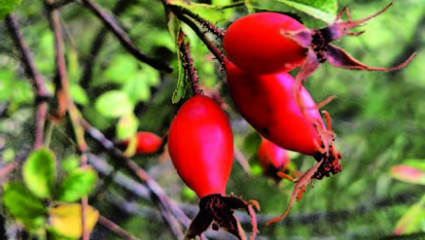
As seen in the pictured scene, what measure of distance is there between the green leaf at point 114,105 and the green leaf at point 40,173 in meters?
0.79

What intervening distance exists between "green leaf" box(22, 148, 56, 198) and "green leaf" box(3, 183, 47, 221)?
3 centimetres

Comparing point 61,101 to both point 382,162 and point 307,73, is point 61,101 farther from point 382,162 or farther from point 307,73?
point 382,162

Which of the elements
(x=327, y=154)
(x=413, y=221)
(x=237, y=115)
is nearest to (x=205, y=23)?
(x=327, y=154)

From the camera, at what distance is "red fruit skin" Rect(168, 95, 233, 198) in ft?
2.71

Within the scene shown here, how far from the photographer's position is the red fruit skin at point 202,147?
2.71 feet

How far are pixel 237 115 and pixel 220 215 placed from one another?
5.42 ft

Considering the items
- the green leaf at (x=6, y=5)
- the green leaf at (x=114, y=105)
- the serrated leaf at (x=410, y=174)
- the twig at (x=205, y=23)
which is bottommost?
the green leaf at (x=114, y=105)

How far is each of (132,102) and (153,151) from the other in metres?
0.22

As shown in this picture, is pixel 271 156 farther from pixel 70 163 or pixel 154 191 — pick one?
pixel 70 163

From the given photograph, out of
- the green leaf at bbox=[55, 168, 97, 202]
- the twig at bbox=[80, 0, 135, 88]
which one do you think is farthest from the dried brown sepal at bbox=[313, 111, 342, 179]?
the twig at bbox=[80, 0, 135, 88]

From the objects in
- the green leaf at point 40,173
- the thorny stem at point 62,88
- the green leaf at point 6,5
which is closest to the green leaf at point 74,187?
the green leaf at point 40,173

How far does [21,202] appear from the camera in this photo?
105cm

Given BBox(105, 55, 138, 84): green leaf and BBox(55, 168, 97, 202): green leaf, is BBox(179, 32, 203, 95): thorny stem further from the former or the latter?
BBox(105, 55, 138, 84): green leaf

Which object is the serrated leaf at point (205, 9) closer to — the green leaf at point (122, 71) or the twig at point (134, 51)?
the twig at point (134, 51)
